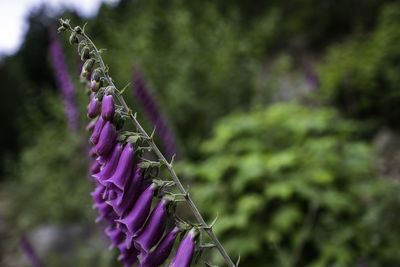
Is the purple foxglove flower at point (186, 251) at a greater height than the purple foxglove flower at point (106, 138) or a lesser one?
lesser

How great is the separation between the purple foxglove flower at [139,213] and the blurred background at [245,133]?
3.07 ft

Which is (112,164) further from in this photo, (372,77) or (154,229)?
(372,77)

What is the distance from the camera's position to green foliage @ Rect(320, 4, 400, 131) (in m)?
6.04

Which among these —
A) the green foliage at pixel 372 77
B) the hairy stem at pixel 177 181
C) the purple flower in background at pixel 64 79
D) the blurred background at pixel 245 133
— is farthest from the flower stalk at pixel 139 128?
the green foliage at pixel 372 77

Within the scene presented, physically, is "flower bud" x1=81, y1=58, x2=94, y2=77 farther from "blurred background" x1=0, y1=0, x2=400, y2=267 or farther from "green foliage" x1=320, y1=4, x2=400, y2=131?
"green foliage" x1=320, y1=4, x2=400, y2=131

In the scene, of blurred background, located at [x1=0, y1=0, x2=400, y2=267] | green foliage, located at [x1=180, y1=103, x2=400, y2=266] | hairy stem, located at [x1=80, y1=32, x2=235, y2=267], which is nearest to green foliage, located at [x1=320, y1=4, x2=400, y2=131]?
blurred background, located at [x1=0, y1=0, x2=400, y2=267]

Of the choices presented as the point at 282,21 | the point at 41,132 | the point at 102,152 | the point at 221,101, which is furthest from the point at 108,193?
the point at 282,21

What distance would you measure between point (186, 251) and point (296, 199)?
343 cm

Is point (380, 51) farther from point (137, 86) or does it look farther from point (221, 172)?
point (137, 86)

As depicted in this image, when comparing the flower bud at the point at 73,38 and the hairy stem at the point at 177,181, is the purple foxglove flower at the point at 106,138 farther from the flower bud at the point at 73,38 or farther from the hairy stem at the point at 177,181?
the flower bud at the point at 73,38

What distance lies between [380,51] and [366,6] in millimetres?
4855

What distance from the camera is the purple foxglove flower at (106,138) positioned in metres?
0.88

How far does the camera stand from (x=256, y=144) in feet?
14.8

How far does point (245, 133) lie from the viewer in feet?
16.3
